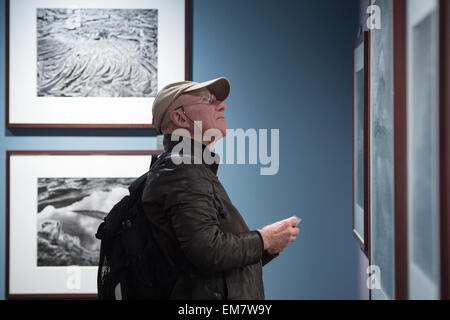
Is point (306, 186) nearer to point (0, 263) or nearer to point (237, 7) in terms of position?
point (237, 7)

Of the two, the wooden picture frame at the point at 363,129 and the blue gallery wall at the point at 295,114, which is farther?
the blue gallery wall at the point at 295,114

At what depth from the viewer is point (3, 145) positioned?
1.81 m

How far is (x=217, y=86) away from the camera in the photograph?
1.15m

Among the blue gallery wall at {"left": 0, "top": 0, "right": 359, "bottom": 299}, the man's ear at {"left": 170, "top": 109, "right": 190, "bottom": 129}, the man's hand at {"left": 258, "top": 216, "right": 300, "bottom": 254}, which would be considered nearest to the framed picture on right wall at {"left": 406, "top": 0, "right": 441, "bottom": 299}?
the man's hand at {"left": 258, "top": 216, "right": 300, "bottom": 254}

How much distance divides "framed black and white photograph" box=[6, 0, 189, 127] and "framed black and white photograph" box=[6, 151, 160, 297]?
0.14m

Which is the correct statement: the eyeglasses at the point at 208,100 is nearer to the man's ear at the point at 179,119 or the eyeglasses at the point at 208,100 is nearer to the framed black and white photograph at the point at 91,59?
the man's ear at the point at 179,119

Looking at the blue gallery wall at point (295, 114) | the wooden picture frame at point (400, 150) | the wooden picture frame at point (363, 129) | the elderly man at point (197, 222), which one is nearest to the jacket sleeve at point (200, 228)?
the elderly man at point (197, 222)

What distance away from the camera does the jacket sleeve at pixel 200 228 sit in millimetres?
945

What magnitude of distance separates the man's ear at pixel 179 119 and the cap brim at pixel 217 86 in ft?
0.20

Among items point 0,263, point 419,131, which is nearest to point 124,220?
point 419,131

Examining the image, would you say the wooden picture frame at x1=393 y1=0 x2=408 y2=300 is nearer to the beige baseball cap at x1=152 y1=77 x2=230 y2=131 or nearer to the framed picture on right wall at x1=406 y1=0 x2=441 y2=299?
the framed picture on right wall at x1=406 y1=0 x2=441 y2=299

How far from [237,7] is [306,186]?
79cm

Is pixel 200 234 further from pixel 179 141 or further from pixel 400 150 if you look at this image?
pixel 400 150
